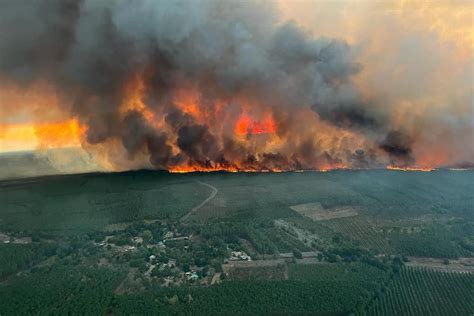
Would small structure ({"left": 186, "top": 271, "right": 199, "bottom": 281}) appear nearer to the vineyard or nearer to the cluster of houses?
the cluster of houses

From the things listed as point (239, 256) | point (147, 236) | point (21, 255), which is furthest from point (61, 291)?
point (239, 256)

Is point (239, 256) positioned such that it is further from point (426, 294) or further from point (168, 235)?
point (426, 294)

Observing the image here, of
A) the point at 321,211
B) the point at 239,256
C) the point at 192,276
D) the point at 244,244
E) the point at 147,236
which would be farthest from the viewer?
the point at 321,211

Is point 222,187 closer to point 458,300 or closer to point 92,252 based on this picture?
point 92,252

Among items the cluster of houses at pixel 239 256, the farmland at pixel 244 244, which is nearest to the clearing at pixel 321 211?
the farmland at pixel 244 244

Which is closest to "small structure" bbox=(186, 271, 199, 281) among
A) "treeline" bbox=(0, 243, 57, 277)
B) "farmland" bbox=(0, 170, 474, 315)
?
"farmland" bbox=(0, 170, 474, 315)

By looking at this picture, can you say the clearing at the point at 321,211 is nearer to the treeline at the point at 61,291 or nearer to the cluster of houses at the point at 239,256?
the cluster of houses at the point at 239,256
